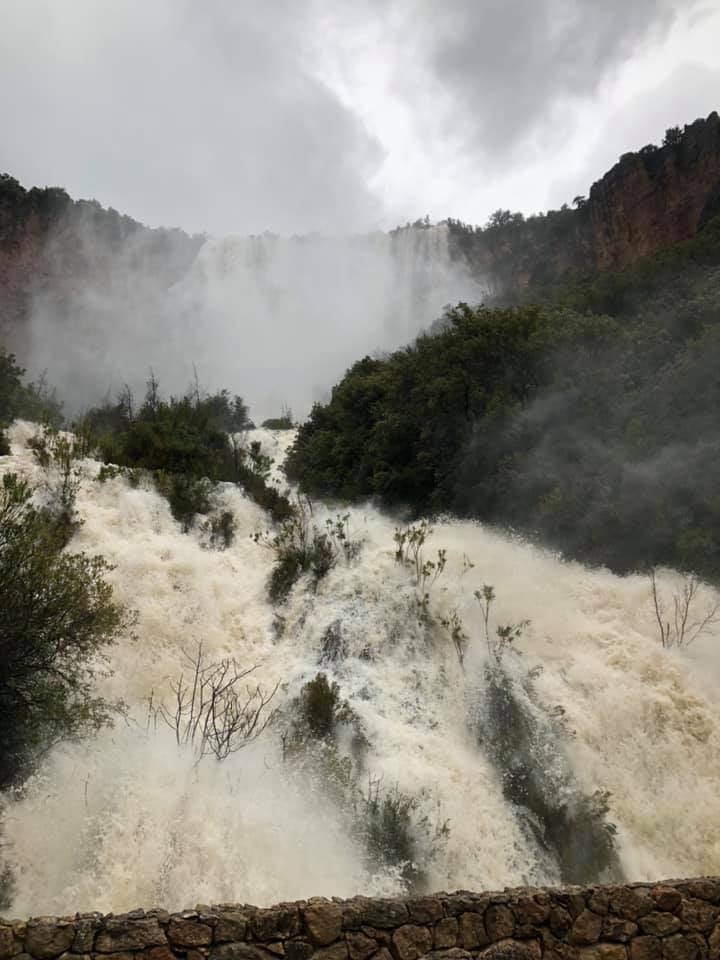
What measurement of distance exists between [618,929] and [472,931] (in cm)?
124

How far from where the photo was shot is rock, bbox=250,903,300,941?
16.3ft

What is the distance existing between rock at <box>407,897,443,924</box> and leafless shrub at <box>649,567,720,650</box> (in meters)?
8.82

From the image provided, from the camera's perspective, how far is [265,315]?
228ft

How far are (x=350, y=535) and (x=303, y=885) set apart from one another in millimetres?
10378

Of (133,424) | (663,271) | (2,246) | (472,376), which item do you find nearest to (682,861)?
(472,376)

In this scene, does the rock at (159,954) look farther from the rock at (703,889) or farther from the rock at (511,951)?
the rock at (703,889)

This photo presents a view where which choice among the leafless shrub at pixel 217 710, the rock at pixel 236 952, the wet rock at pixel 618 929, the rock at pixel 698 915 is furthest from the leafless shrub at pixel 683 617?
the rock at pixel 236 952

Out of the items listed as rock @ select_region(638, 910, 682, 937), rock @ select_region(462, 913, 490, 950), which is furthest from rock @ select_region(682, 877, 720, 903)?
rock @ select_region(462, 913, 490, 950)

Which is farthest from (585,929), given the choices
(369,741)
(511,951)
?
(369,741)

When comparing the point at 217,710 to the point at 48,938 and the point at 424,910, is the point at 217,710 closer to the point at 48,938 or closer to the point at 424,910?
the point at 48,938

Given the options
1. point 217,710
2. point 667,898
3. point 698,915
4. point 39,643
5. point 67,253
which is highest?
point 67,253

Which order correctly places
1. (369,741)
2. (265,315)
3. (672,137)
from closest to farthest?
(369,741) → (672,137) → (265,315)

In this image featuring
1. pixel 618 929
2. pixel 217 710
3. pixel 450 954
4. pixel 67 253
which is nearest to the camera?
pixel 450 954

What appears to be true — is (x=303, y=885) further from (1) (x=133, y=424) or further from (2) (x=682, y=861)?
(1) (x=133, y=424)
